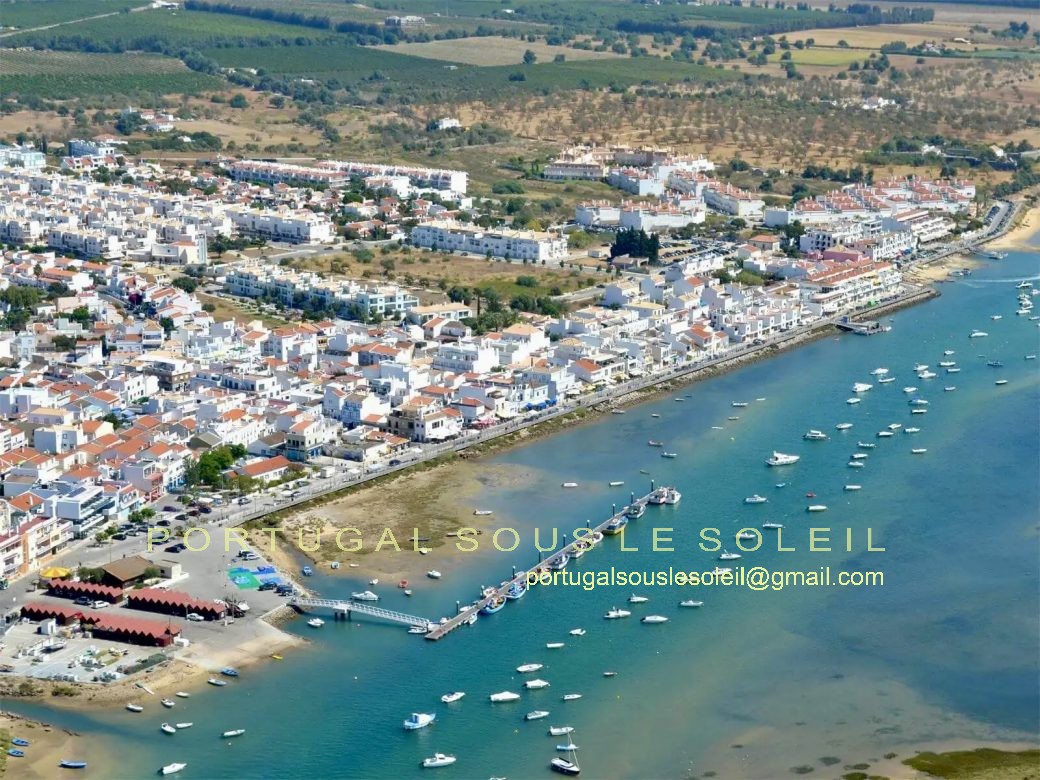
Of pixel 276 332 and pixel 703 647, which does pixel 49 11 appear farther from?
pixel 703 647

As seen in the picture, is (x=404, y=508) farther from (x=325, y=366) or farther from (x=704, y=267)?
(x=704, y=267)

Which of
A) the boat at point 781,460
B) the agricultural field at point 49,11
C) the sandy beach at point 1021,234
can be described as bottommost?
the boat at point 781,460

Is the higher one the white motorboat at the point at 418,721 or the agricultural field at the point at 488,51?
the agricultural field at the point at 488,51

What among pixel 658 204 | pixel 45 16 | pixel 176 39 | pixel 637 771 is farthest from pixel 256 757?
pixel 45 16

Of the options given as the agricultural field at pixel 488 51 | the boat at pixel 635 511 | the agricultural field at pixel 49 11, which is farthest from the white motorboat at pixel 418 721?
the agricultural field at pixel 49 11

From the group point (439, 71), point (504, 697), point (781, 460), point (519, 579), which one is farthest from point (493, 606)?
point (439, 71)

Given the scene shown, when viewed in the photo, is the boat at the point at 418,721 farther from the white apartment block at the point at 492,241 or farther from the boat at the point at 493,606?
the white apartment block at the point at 492,241
